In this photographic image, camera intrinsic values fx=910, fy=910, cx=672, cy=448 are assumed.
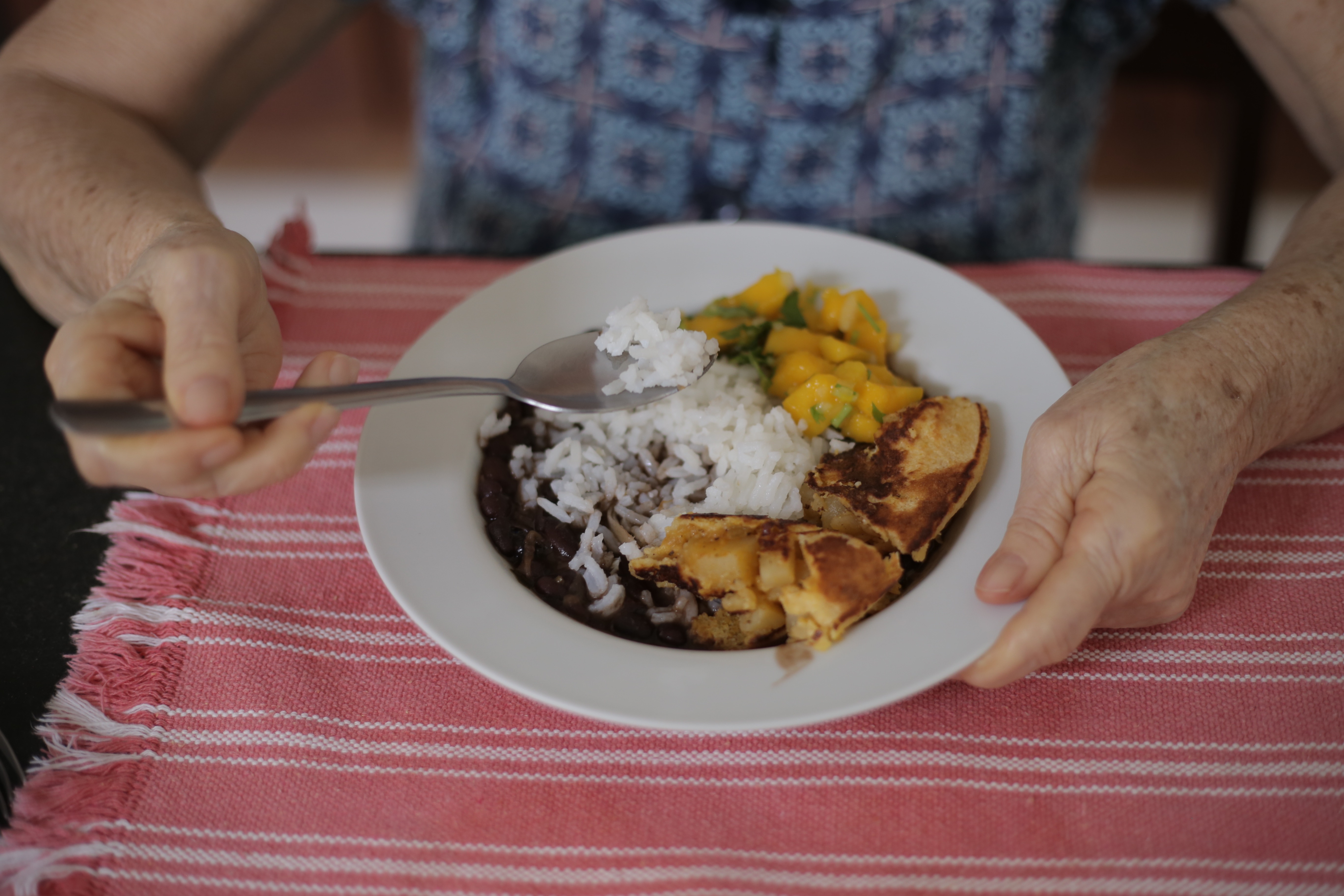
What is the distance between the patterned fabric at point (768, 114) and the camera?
2.03 meters

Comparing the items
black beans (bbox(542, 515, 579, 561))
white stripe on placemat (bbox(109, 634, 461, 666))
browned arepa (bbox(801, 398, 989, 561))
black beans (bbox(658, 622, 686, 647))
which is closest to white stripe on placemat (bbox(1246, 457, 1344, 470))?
browned arepa (bbox(801, 398, 989, 561))

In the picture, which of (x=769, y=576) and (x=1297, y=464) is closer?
(x=769, y=576)

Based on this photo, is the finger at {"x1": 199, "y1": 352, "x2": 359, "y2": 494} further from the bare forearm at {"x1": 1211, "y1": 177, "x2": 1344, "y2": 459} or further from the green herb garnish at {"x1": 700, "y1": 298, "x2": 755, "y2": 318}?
the bare forearm at {"x1": 1211, "y1": 177, "x2": 1344, "y2": 459}

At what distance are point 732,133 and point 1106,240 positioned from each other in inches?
123

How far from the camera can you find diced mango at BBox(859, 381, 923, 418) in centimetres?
151

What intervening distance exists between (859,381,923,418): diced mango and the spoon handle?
583 millimetres

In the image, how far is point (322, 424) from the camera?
1.14 m

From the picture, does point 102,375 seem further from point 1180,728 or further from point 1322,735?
point 1322,735

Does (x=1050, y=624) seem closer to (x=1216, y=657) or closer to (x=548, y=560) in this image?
(x=1216, y=657)

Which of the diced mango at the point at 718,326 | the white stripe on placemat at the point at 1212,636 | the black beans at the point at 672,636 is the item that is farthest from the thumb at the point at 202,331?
the white stripe on placemat at the point at 1212,636

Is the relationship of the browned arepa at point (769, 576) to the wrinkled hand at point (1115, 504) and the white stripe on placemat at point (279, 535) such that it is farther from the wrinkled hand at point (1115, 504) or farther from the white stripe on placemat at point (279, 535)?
the white stripe on placemat at point (279, 535)

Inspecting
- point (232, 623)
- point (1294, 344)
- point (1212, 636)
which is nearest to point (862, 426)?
point (1212, 636)

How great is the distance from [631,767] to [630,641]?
0.16 m

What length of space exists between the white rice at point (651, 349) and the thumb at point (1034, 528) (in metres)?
0.54
